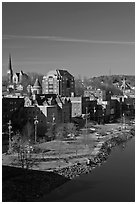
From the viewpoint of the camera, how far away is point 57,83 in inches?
357

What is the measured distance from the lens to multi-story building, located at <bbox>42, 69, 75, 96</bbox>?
9086 millimetres

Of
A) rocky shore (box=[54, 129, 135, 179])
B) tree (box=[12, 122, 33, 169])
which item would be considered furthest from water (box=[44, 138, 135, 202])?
tree (box=[12, 122, 33, 169])

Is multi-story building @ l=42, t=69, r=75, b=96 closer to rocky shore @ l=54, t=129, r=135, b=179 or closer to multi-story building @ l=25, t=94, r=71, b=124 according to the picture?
multi-story building @ l=25, t=94, r=71, b=124

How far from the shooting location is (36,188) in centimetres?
270

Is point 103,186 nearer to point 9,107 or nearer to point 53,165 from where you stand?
point 53,165

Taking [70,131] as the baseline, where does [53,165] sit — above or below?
below

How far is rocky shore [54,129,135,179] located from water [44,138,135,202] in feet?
0.24

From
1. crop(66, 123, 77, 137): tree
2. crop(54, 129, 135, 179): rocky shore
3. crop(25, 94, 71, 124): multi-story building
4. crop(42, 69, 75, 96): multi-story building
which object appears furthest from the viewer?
crop(42, 69, 75, 96): multi-story building

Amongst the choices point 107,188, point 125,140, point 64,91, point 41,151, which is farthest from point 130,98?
point 107,188

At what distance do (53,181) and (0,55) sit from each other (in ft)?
5.13

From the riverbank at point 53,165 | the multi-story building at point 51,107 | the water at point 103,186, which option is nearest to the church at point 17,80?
the multi-story building at point 51,107

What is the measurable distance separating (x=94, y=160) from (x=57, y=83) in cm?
564

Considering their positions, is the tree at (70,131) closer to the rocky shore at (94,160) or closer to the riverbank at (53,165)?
the riverbank at (53,165)

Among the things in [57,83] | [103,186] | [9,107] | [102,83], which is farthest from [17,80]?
[103,186]
